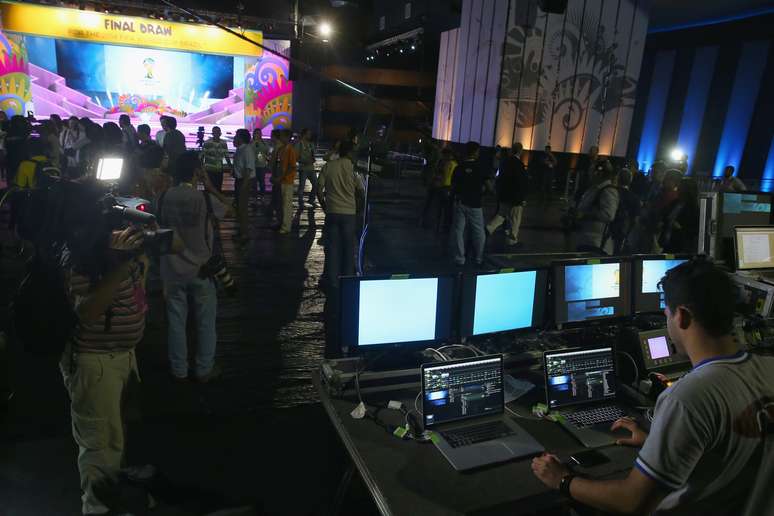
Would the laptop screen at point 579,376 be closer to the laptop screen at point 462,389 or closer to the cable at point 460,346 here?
the laptop screen at point 462,389

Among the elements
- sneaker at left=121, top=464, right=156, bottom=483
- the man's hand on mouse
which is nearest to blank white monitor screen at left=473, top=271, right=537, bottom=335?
the man's hand on mouse

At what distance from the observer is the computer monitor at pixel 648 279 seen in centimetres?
340

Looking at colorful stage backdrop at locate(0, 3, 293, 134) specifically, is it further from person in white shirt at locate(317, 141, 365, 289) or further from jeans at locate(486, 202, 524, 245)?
person in white shirt at locate(317, 141, 365, 289)

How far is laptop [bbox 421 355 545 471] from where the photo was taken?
218 cm

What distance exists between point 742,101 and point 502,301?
1761cm

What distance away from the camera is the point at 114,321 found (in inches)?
91.2

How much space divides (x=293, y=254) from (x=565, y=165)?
11392 mm

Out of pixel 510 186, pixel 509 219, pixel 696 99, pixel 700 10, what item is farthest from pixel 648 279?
pixel 696 99

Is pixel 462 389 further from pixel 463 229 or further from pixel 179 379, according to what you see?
pixel 463 229

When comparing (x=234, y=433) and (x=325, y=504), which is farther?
(x=234, y=433)

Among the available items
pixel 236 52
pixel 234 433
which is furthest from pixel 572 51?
pixel 234 433

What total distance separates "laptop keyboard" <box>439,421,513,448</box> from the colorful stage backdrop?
44.2 ft

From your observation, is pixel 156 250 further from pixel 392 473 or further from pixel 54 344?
pixel 392 473

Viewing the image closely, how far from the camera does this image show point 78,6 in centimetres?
1192
